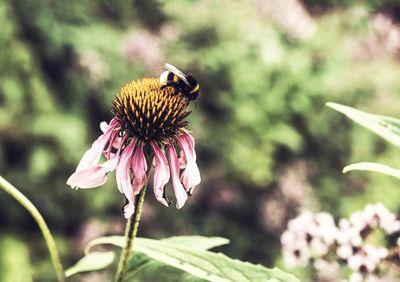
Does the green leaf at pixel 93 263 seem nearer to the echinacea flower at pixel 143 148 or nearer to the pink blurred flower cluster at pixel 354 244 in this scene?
the echinacea flower at pixel 143 148

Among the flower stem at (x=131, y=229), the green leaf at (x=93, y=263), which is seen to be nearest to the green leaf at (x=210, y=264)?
the flower stem at (x=131, y=229)

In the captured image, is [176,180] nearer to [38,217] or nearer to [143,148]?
[143,148]

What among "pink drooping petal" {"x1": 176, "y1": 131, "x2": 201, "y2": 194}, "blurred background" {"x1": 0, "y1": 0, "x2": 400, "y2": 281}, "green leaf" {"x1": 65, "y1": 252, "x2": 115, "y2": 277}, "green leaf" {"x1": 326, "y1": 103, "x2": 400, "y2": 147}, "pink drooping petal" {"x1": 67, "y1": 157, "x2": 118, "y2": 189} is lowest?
"green leaf" {"x1": 65, "y1": 252, "x2": 115, "y2": 277}

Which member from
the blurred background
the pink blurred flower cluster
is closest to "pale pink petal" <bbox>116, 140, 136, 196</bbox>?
the pink blurred flower cluster

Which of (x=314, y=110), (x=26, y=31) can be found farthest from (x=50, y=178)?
(x=314, y=110)

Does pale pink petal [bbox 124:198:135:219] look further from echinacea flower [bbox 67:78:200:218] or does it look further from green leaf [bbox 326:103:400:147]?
green leaf [bbox 326:103:400:147]

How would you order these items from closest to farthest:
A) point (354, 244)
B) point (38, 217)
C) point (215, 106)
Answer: point (38, 217), point (354, 244), point (215, 106)

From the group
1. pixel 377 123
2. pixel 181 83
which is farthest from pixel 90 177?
pixel 377 123
